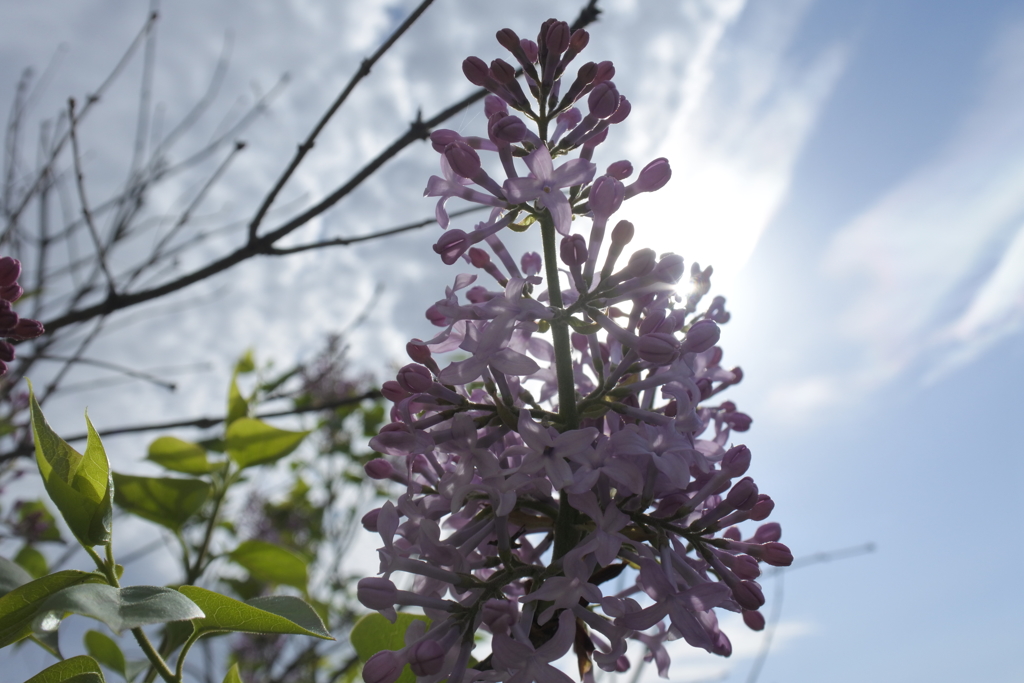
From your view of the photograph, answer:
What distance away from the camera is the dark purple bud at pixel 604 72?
1.19 meters

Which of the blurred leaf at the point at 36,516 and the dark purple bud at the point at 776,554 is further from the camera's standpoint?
the blurred leaf at the point at 36,516

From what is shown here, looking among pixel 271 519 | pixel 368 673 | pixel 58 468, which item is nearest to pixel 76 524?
pixel 58 468

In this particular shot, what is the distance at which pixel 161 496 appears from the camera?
157cm

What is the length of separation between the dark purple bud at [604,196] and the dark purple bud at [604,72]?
9.6 inches

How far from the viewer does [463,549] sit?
1.04m

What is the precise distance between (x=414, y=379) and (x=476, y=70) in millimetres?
553

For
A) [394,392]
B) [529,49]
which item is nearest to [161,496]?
[394,392]

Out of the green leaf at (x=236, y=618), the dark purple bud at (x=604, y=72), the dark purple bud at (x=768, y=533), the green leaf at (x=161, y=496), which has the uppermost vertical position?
the dark purple bud at (x=604, y=72)

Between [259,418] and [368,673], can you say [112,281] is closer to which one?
[259,418]

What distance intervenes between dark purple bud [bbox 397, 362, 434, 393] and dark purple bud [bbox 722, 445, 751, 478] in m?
0.47

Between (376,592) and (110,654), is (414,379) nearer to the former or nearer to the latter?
(376,592)

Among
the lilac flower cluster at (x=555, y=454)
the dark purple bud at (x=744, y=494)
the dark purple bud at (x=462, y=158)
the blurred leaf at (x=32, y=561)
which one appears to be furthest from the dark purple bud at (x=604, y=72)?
the blurred leaf at (x=32, y=561)

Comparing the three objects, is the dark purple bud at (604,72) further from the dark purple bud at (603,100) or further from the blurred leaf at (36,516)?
the blurred leaf at (36,516)

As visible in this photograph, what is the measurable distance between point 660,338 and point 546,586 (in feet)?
1.28
